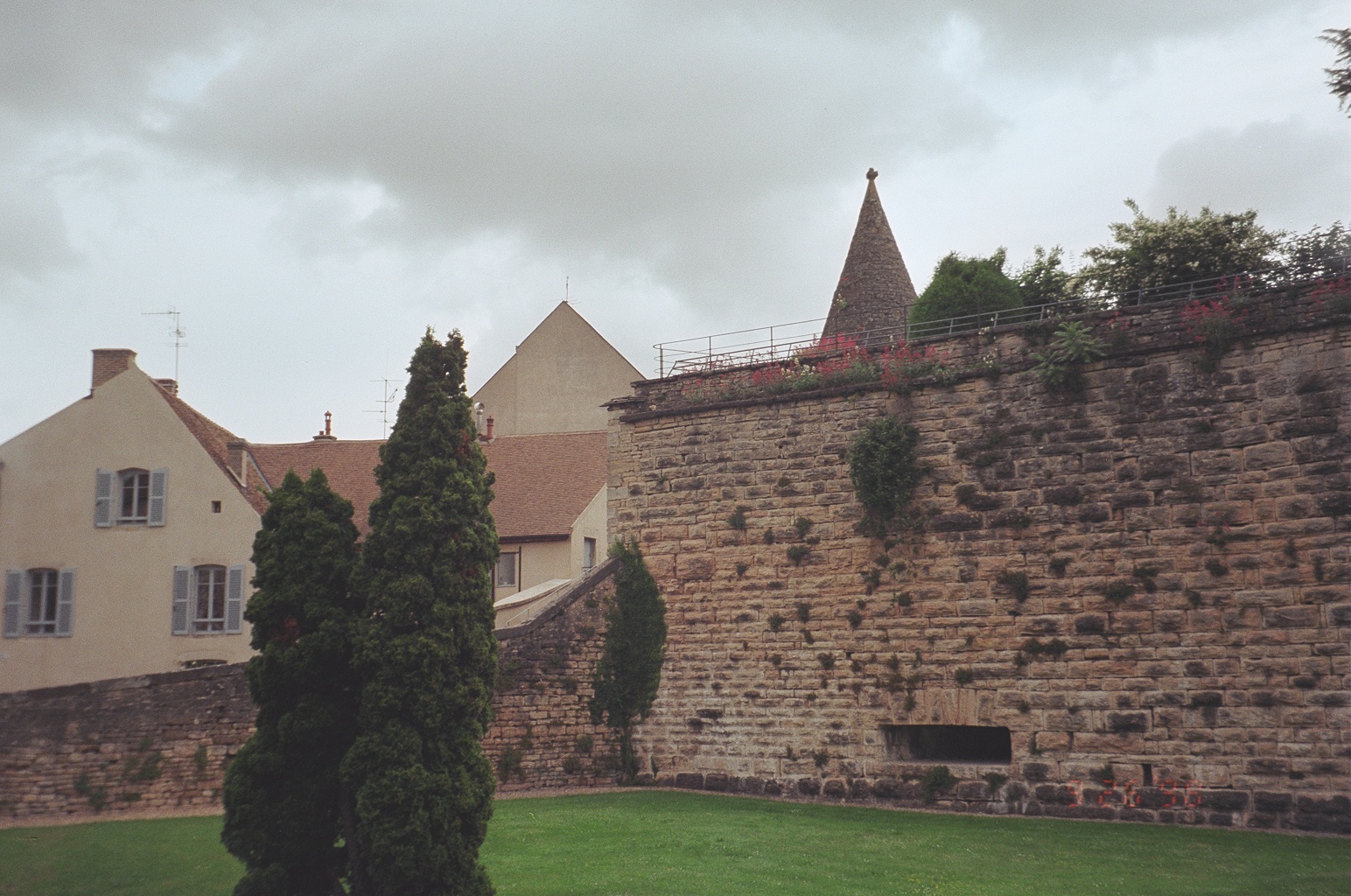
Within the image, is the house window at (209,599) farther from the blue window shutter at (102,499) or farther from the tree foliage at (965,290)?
the tree foliage at (965,290)

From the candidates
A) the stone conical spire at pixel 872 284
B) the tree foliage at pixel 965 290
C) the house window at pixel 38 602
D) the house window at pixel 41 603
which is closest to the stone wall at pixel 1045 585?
the tree foliage at pixel 965 290

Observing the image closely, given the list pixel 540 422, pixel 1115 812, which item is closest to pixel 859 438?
pixel 1115 812

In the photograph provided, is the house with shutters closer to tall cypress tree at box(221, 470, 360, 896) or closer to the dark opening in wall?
the dark opening in wall

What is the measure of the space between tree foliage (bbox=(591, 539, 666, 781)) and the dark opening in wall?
388 cm

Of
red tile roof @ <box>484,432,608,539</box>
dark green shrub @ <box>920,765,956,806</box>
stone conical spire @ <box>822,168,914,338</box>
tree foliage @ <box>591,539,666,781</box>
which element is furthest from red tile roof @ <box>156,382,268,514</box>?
dark green shrub @ <box>920,765,956,806</box>

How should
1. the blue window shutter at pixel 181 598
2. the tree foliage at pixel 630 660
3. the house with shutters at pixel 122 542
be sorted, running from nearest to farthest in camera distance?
the tree foliage at pixel 630 660 < the house with shutters at pixel 122 542 < the blue window shutter at pixel 181 598

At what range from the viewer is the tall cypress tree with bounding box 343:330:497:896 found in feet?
28.4

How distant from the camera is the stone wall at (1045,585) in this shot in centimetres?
1221

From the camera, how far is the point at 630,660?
55.3 feet

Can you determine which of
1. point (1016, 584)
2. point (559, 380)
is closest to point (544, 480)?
point (559, 380)

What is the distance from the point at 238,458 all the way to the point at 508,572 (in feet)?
22.0

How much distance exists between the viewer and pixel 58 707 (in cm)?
1520

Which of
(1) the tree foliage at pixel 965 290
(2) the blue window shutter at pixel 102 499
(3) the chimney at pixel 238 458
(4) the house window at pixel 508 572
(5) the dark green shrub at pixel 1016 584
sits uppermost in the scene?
(1) the tree foliage at pixel 965 290

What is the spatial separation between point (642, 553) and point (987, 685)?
19.2ft
